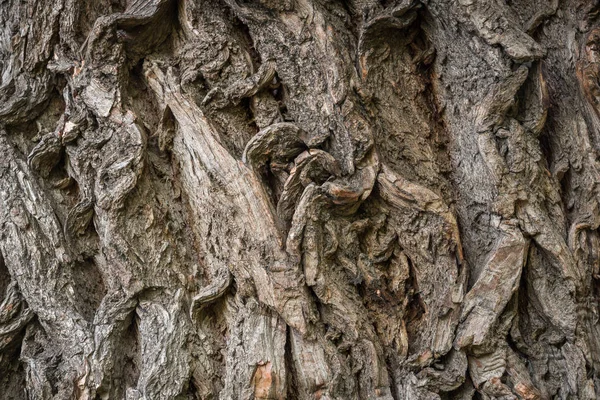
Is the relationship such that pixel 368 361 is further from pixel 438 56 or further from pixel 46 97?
pixel 46 97

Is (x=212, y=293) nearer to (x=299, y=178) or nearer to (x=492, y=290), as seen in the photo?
(x=299, y=178)

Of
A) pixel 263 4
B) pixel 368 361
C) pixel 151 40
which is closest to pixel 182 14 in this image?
pixel 151 40

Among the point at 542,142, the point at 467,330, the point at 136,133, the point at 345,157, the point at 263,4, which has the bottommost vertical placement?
the point at 467,330

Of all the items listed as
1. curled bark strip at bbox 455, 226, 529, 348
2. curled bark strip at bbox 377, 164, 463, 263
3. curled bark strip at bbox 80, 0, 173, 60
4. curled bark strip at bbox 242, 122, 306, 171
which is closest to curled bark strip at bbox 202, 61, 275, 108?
curled bark strip at bbox 242, 122, 306, 171

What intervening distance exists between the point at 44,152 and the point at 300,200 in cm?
122

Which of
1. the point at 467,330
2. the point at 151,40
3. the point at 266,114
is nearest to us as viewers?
the point at 467,330

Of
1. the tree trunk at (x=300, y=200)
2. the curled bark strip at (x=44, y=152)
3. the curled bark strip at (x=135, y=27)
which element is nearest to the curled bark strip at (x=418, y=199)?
the tree trunk at (x=300, y=200)

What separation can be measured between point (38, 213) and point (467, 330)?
188 centimetres

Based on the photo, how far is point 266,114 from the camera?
2.19 metres

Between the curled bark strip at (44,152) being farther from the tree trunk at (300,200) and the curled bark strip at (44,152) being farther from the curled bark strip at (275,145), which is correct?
the curled bark strip at (275,145)

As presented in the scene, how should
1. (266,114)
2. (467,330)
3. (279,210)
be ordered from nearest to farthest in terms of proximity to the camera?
(467,330), (279,210), (266,114)

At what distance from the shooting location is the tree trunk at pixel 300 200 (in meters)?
1.94

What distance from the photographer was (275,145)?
2.09 metres

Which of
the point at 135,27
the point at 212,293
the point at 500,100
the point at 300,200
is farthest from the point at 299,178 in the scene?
the point at 135,27
